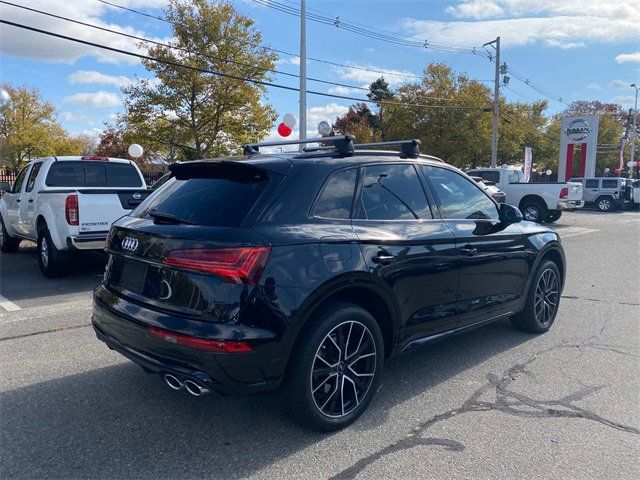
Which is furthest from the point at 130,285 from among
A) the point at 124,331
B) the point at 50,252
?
the point at 50,252

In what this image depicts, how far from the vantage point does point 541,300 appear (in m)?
5.15

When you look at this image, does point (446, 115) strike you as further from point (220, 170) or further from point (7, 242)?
point (220, 170)

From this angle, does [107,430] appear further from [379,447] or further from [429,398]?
[429,398]

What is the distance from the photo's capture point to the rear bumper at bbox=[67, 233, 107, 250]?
729 cm

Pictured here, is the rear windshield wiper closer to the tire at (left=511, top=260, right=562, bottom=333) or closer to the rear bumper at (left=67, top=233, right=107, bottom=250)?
the tire at (left=511, top=260, right=562, bottom=333)

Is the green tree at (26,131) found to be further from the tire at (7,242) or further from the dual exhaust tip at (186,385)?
the dual exhaust tip at (186,385)

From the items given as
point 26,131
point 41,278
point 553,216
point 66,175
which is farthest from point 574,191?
point 26,131

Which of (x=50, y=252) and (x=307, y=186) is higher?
(x=307, y=186)

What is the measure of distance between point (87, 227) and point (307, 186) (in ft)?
17.6

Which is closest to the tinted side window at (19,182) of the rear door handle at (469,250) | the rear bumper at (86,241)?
the rear bumper at (86,241)

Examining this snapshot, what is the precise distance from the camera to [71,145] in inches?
1651

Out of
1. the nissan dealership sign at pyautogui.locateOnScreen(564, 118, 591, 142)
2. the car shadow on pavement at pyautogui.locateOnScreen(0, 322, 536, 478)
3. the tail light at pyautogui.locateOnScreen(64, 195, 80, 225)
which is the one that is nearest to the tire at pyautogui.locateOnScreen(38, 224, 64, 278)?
the tail light at pyautogui.locateOnScreen(64, 195, 80, 225)

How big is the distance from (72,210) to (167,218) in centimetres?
487

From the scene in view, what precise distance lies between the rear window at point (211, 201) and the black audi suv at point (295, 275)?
0.01 m
